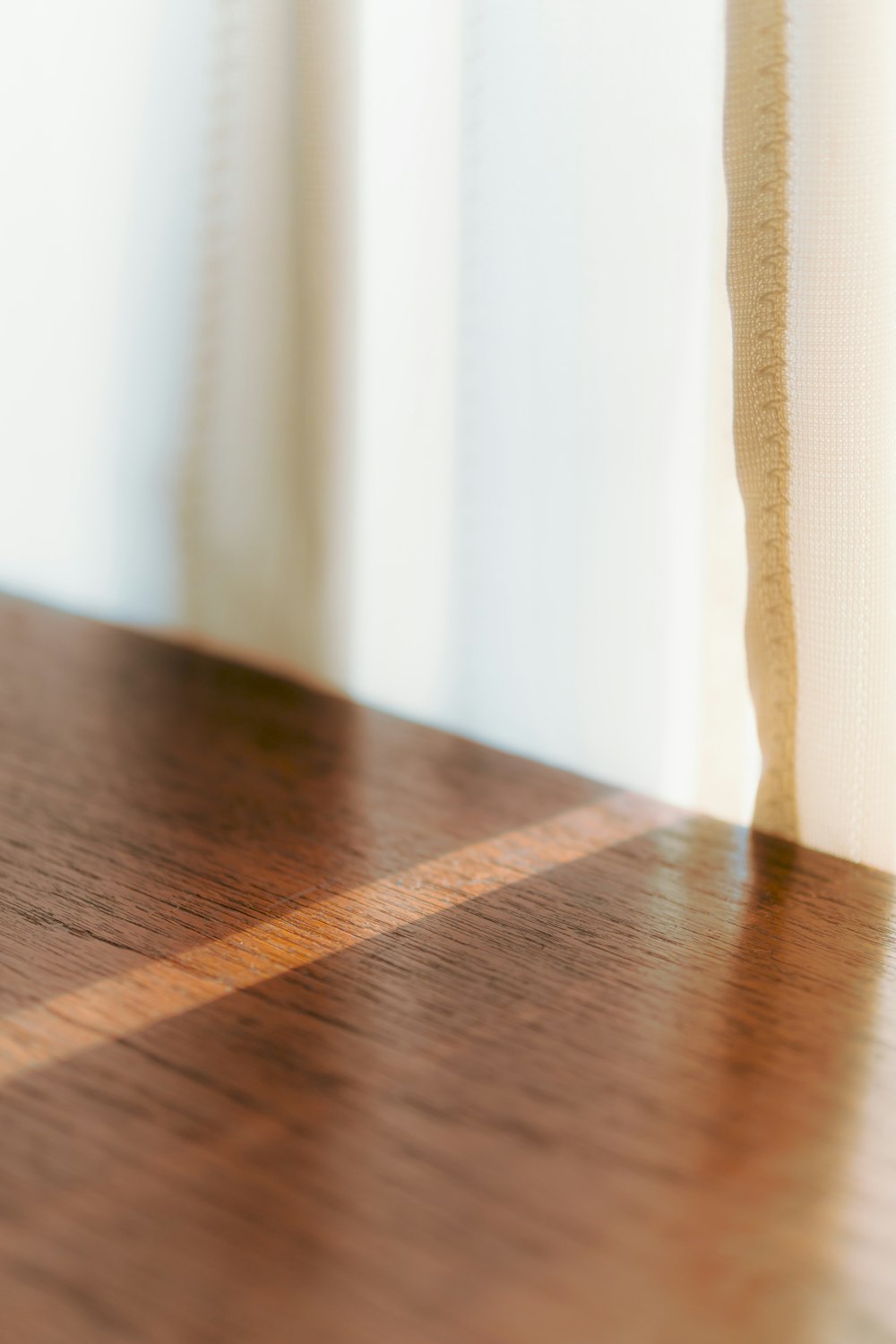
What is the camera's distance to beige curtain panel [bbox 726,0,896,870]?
0.79 meters

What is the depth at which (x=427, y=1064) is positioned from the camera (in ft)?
2.11

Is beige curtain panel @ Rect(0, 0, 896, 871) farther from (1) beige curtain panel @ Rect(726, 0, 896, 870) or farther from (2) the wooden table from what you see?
(2) the wooden table

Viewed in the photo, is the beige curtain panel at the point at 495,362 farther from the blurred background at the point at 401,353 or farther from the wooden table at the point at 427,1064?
the wooden table at the point at 427,1064

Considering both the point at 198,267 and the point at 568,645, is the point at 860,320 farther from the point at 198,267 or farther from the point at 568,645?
the point at 198,267

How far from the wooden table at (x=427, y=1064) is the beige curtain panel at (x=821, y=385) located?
0.10 meters

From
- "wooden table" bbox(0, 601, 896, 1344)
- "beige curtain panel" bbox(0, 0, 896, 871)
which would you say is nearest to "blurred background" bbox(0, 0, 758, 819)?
"beige curtain panel" bbox(0, 0, 896, 871)

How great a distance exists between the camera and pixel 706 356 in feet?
2.97

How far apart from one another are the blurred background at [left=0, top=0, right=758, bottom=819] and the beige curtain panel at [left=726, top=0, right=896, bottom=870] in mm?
54

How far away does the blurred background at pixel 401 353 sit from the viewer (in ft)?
3.04

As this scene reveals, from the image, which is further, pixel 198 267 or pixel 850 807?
pixel 198 267

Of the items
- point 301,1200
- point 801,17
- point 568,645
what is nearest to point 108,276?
point 568,645

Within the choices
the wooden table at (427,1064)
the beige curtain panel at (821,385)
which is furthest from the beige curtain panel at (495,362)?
the wooden table at (427,1064)

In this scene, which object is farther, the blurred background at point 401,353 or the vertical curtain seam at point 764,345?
the blurred background at point 401,353

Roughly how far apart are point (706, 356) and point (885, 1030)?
460 mm
